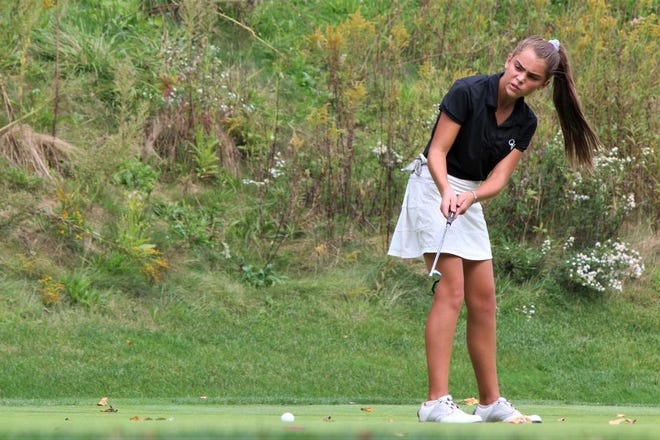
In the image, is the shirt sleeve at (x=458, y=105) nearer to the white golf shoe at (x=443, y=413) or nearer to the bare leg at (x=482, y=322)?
the bare leg at (x=482, y=322)

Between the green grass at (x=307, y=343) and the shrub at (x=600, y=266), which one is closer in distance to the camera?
the green grass at (x=307, y=343)

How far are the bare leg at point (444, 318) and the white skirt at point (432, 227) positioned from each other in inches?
3.2

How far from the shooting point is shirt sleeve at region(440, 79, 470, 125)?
5.85m

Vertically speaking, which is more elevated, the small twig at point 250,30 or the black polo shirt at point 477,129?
the small twig at point 250,30

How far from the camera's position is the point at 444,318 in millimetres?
5785

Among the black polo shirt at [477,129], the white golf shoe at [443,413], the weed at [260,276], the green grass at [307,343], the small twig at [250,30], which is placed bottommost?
the green grass at [307,343]

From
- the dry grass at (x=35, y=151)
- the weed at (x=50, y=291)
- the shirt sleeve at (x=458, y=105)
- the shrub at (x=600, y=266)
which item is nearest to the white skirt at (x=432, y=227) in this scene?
the shirt sleeve at (x=458, y=105)

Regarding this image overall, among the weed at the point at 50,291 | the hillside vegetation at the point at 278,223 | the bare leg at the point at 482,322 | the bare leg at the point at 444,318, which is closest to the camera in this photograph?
the bare leg at the point at 444,318

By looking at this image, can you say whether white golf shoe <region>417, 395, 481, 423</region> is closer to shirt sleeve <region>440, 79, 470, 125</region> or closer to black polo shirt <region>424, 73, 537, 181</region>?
black polo shirt <region>424, 73, 537, 181</region>

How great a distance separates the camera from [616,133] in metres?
11.8

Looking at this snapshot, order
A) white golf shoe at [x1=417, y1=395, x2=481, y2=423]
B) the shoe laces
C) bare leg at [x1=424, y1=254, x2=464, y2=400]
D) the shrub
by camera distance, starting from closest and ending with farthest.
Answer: white golf shoe at [x1=417, y1=395, x2=481, y2=423] < the shoe laces < bare leg at [x1=424, y1=254, x2=464, y2=400] < the shrub

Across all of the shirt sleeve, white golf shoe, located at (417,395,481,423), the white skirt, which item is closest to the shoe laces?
white golf shoe, located at (417,395,481,423)

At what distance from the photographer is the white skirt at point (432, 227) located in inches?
230

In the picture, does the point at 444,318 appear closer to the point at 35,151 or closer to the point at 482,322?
the point at 482,322
